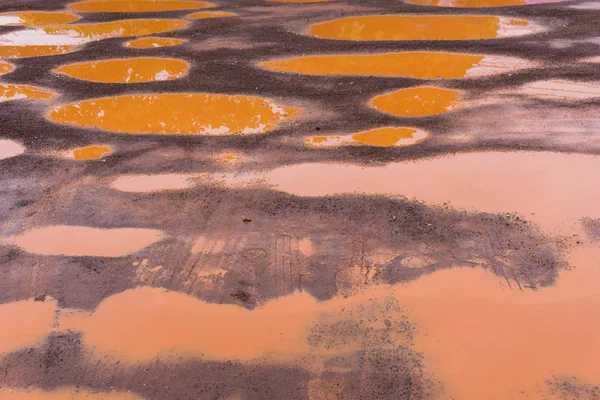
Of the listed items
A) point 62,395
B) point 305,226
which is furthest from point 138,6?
point 62,395

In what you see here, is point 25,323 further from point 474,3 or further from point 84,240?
point 474,3

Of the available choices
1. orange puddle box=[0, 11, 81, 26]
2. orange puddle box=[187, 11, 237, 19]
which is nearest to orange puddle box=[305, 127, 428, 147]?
orange puddle box=[187, 11, 237, 19]

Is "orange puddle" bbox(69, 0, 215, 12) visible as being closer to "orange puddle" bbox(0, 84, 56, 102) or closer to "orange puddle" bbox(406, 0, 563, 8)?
"orange puddle" bbox(406, 0, 563, 8)

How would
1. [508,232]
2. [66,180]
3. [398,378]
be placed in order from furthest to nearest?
[66,180]
[508,232]
[398,378]

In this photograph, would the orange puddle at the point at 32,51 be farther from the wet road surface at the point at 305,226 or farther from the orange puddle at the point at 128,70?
the orange puddle at the point at 128,70

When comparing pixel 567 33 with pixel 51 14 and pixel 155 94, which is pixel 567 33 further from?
pixel 51 14

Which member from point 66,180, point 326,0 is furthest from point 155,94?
point 326,0

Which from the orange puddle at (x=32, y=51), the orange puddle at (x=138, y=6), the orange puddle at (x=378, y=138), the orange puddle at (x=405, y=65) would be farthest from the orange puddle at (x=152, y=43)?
the orange puddle at (x=378, y=138)
